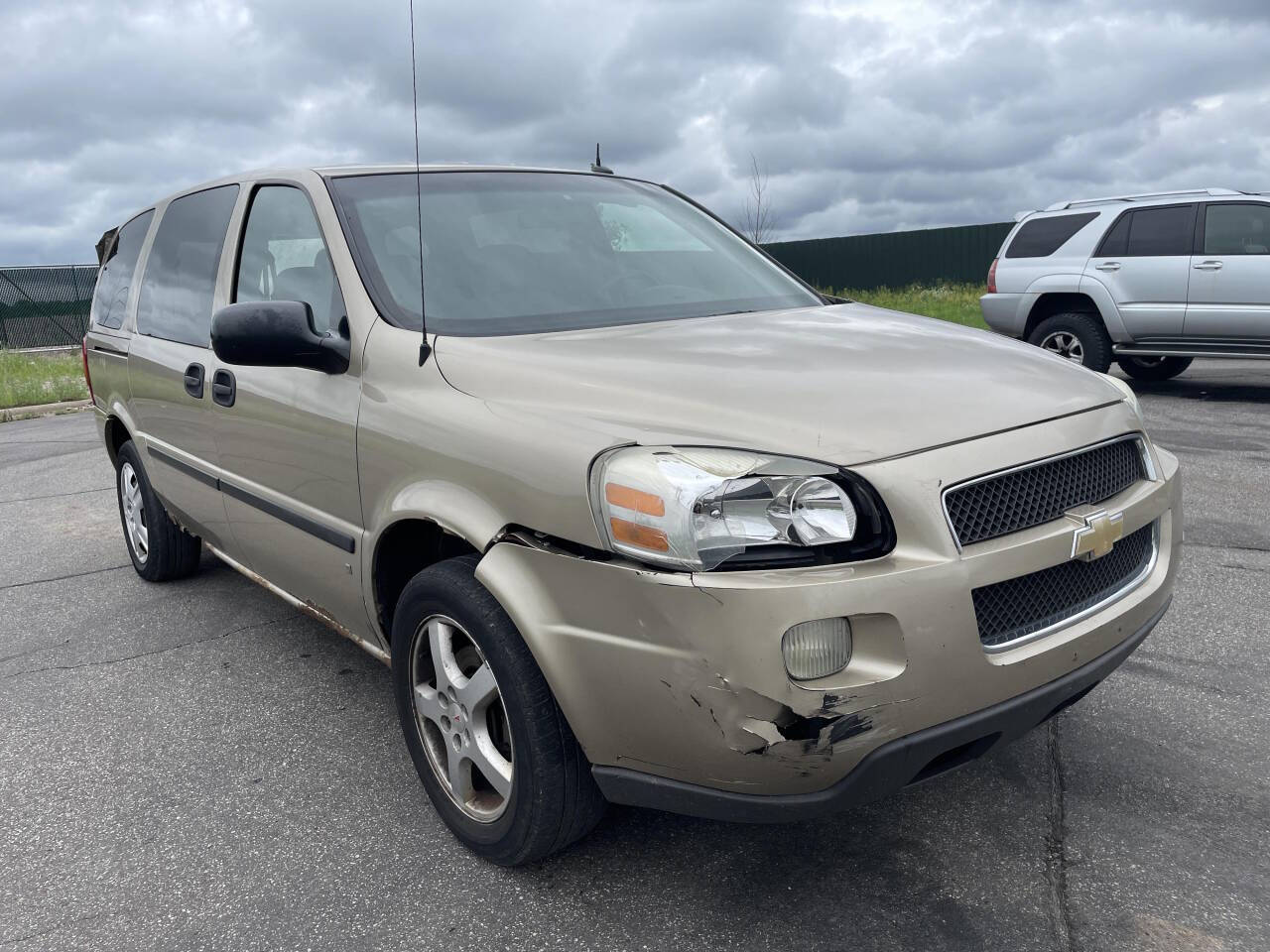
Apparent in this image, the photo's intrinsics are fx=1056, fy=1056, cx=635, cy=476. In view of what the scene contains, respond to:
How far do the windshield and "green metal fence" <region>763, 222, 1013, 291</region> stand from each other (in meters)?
20.3

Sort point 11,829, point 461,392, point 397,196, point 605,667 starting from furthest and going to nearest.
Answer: point 397,196 → point 11,829 → point 461,392 → point 605,667

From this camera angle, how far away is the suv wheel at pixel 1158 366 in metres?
10.9

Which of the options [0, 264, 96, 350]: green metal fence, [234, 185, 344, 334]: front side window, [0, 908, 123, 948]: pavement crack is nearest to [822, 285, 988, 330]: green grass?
[234, 185, 344, 334]: front side window

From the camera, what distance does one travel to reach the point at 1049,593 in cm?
223

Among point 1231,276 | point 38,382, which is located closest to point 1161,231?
point 1231,276

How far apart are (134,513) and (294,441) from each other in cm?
248

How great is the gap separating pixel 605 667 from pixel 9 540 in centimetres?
540

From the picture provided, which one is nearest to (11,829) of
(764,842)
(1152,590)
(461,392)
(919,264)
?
(461,392)

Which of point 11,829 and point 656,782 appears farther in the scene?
point 11,829

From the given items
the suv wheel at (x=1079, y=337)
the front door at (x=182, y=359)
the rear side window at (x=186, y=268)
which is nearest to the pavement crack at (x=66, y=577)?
the front door at (x=182, y=359)

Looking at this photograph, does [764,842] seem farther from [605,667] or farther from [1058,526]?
[1058,526]

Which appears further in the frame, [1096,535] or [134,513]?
[134,513]

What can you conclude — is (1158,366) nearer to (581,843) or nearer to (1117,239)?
(1117,239)

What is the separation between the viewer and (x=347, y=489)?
113 inches
